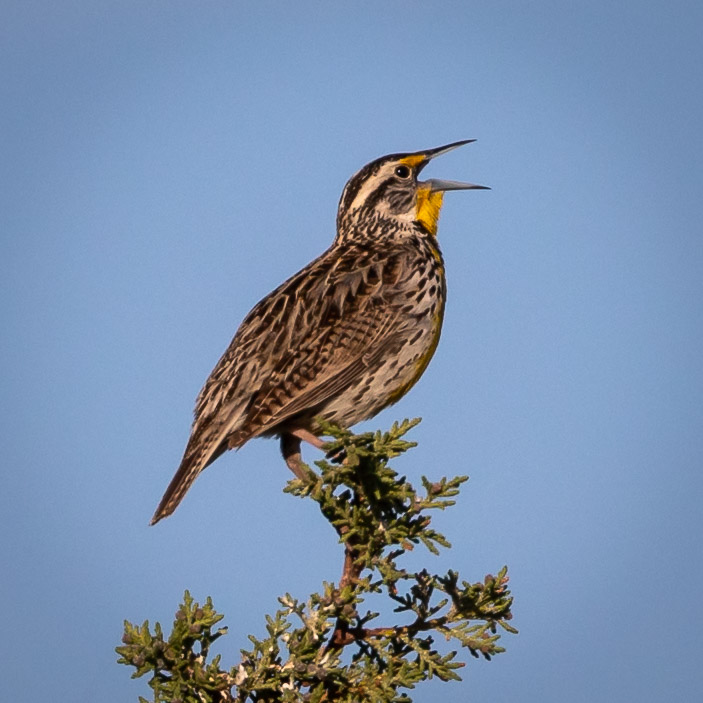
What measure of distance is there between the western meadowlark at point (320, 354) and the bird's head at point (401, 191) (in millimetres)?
439

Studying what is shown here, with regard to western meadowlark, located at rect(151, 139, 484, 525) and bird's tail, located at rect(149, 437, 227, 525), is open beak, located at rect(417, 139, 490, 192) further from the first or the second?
bird's tail, located at rect(149, 437, 227, 525)

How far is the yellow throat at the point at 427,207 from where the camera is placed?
5242mm

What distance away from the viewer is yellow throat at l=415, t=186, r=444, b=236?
5.24m

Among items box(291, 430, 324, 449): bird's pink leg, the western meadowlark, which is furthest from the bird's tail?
box(291, 430, 324, 449): bird's pink leg

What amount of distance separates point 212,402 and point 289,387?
0.29 meters

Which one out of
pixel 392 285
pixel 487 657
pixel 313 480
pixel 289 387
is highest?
pixel 392 285

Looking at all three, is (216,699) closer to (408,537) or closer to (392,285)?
(408,537)

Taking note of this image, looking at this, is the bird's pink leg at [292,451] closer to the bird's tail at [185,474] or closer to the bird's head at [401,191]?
the bird's tail at [185,474]

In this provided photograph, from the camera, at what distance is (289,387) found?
4242mm

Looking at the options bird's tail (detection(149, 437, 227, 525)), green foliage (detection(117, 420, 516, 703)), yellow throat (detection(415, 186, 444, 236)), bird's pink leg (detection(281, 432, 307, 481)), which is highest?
yellow throat (detection(415, 186, 444, 236))

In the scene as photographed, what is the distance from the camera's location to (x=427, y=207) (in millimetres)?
5250

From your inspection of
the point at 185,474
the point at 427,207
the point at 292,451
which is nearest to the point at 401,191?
the point at 427,207

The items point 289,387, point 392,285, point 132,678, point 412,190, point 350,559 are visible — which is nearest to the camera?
point 132,678

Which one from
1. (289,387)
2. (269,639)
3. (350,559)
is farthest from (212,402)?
(269,639)
